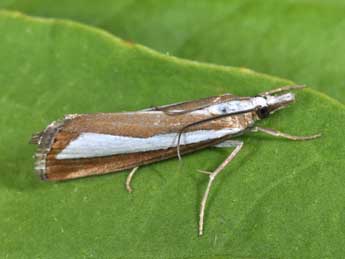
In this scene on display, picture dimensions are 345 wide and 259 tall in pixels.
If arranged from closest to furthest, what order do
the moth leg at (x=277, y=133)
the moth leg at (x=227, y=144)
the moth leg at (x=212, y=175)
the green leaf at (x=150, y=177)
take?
1. the green leaf at (x=150, y=177)
2. the moth leg at (x=212, y=175)
3. the moth leg at (x=277, y=133)
4. the moth leg at (x=227, y=144)

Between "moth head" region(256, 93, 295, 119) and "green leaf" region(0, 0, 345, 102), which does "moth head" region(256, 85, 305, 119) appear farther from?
"green leaf" region(0, 0, 345, 102)

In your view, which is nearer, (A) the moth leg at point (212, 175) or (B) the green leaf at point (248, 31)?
(A) the moth leg at point (212, 175)

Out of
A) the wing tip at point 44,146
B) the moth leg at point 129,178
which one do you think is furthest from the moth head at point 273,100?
the wing tip at point 44,146

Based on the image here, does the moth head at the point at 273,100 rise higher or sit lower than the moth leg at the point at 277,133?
higher

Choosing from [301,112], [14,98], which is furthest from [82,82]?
[301,112]

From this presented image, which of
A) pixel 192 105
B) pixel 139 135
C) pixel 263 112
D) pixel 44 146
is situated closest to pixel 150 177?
pixel 139 135

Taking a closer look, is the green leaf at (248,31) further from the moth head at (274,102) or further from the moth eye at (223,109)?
the moth eye at (223,109)
